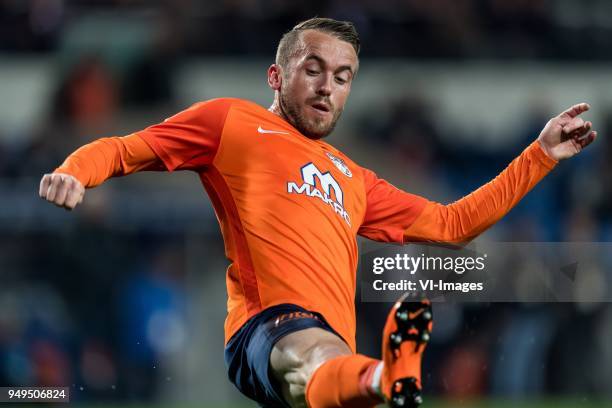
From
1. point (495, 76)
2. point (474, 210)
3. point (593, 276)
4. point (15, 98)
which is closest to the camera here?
point (474, 210)

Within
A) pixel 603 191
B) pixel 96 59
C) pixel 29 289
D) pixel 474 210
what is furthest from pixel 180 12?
pixel 474 210

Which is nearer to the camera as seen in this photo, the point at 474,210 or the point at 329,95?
the point at 329,95

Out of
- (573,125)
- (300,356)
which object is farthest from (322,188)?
(573,125)

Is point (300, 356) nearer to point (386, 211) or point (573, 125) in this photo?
point (386, 211)

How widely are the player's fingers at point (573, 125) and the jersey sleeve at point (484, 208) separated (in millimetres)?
180

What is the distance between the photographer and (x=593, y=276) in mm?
9367

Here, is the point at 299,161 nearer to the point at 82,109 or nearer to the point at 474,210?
the point at 474,210

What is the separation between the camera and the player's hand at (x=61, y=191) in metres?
4.64

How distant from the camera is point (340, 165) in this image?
19.5 ft

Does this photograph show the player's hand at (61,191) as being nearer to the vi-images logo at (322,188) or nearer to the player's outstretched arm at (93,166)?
the player's outstretched arm at (93,166)

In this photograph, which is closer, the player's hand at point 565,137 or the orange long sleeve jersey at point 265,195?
the orange long sleeve jersey at point 265,195

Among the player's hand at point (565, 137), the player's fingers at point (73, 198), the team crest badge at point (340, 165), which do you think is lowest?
the player's fingers at point (73, 198)

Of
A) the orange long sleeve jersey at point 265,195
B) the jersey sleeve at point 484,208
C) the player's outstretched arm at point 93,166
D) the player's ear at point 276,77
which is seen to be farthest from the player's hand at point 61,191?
the jersey sleeve at point 484,208

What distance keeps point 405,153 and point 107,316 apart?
369 centimetres
